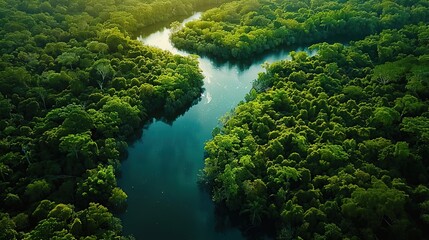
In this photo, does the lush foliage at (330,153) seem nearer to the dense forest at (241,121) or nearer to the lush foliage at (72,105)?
the dense forest at (241,121)

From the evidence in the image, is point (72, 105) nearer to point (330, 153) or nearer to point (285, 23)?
point (330, 153)

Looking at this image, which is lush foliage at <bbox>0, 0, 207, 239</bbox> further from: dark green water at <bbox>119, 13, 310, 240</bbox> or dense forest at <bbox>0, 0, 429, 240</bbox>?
dark green water at <bbox>119, 13, 310, 240</bbox>

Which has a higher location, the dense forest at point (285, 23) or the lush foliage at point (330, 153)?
the dense forest at point (285, 23)

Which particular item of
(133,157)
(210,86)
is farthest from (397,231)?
(210,86)

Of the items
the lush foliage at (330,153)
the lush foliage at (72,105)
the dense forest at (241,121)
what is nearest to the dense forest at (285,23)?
the dense forest at (241,121)

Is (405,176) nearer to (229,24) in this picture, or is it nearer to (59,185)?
(59,185)

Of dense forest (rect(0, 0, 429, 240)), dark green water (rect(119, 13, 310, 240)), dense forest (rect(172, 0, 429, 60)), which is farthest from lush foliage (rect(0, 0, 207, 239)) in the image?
dense forest (rect(172, 0, 429, 60))

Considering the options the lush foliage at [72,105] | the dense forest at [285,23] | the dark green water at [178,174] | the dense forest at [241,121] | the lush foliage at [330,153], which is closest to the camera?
the lush foliage at [330,153]
